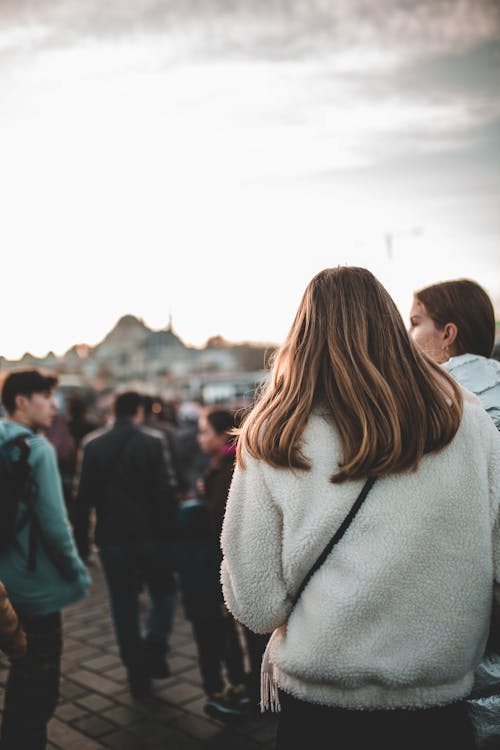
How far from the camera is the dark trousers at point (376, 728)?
61.6 inches

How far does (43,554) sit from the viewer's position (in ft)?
10.4

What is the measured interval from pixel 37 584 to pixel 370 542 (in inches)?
82.3

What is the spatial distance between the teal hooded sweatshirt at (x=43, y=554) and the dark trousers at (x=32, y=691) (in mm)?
100

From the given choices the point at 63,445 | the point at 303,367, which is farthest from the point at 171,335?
the point at 303,367

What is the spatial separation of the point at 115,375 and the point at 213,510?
89.1 meters

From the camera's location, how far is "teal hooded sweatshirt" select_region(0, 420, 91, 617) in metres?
3.05

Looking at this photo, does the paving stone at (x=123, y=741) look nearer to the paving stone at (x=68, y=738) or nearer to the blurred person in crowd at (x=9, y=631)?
the paving stone at (x=68, y=738)

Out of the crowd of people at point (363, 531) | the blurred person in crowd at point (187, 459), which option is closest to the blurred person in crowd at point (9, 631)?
the crowd of people at point (363, 531)

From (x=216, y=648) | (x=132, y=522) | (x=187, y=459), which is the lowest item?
(x=216, y=648)

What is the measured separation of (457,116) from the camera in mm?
6332

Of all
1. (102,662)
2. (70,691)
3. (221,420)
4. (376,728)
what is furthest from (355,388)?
(102,662)

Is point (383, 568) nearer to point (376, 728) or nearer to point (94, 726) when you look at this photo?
point (376, 728)

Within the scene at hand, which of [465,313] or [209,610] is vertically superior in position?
[465,313]

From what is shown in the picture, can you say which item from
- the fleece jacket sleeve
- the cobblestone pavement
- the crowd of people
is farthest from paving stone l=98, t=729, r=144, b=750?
the fleece jacket sleeve
